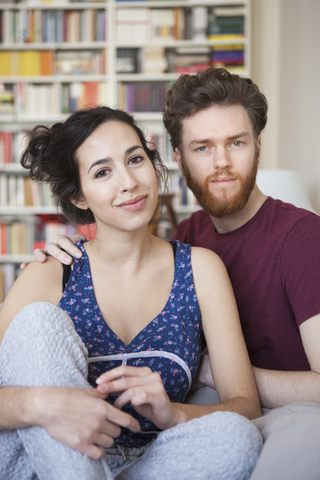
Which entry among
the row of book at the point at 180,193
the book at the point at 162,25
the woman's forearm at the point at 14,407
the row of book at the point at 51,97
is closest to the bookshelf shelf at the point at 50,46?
the row of book at the point at 51,97

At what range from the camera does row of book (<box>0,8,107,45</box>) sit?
3.55 meters

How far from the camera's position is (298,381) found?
1144 millimetres

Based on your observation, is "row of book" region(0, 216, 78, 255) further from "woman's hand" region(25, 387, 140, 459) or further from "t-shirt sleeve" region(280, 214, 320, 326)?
"woman's hand" region(25, 387, 140, 459)

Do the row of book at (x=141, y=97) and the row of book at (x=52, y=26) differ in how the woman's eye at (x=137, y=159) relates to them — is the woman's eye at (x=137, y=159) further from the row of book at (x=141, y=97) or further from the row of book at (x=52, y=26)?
the row of book at (x=52, y=26)

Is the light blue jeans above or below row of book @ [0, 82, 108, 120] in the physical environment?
below

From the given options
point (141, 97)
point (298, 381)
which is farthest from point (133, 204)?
point (141, 97)

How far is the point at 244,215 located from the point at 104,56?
263 centimetres

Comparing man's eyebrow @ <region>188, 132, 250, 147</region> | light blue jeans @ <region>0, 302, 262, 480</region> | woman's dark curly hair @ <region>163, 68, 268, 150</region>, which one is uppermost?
woman's dark curly hair @ <region>163, 68, 268, 150</region>

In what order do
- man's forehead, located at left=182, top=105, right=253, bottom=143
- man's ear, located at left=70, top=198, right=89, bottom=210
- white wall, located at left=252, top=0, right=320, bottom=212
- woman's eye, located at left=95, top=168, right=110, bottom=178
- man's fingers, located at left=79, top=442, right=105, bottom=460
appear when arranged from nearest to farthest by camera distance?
man's fingers, located at left=79, top=442, right=105, bottom=460, woman's eye, located at left=95, top=168, right=110, bottom=178, man's ear, located at left=70, top=198, right=89, bottom=210, man's forehead, located at left=182, top=105, right=253, bottom=143, white wall, located at left=252, top=0, right=320, bottom=212

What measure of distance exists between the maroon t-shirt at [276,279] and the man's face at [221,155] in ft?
0.38

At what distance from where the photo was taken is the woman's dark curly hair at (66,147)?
4.19 feet

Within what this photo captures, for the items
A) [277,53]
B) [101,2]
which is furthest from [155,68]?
[277,53]

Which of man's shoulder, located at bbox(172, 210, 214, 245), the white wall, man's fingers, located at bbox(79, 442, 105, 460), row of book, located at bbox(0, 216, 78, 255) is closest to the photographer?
man's fingers, located at bbox(79, 442, 105, 460)

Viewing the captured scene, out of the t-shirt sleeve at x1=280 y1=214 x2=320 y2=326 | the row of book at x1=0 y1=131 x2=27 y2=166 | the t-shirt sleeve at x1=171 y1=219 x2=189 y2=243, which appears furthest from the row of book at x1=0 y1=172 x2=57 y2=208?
the t-shirt sleeve at x1=280 y1=214 x2=320 y2=326
